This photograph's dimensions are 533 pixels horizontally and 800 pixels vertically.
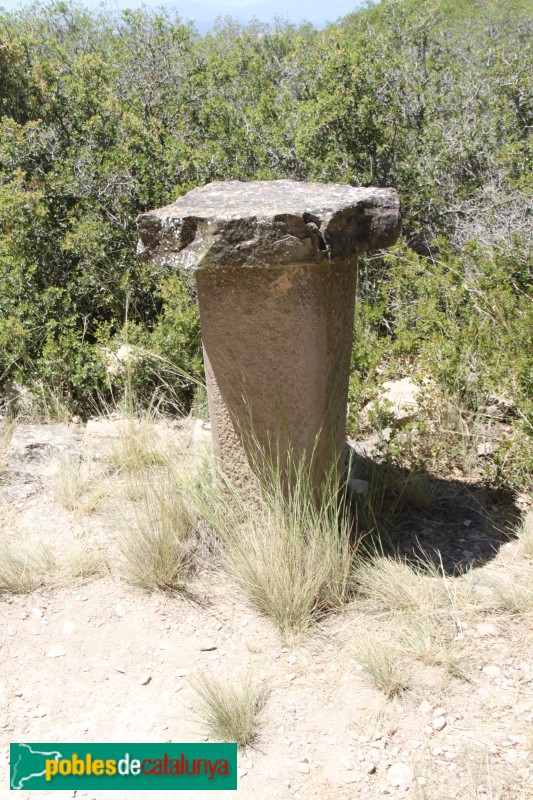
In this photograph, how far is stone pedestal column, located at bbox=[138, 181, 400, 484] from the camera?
8.68 ft

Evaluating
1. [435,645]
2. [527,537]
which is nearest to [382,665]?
[435,645]

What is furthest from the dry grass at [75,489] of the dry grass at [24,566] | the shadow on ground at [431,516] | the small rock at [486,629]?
the small rock at [486,629]

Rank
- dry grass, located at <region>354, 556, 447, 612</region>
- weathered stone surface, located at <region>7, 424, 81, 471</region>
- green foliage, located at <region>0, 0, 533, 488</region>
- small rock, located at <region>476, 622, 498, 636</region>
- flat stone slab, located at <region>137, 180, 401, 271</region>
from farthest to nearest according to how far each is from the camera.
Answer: green foliage, located at <region>0, 0, 533, 488</region>, weathered stone surface, located at <region>7, 424, 81, 471</region>, dry grass, located at <region>354, 556, 447, 612</region>, small rock, located at <region>476, 622, 498, 636</region>, flat stone slab, located at <region>137, 180, 401, 271</region>

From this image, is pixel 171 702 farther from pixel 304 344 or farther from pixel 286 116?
pixel 286 116

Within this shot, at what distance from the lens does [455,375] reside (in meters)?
3.88

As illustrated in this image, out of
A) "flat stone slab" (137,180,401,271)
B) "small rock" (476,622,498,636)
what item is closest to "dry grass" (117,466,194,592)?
"flat stone slab" (137,180,401,271)

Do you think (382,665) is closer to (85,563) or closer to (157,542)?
(157,542)

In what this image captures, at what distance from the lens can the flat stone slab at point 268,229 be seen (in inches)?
103

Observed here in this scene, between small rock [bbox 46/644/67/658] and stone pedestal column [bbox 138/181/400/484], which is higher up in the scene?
stone pedestal column [bbox 138/181/400/484]

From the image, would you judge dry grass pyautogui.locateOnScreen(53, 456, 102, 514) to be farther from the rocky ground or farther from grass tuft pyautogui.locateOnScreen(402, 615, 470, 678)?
grass tuft pyautogui.locateOnScreen(402, 615, 470, 678)

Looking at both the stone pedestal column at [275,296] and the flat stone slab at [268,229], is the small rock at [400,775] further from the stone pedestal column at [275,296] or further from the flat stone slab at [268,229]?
the flat stone slab at [268,229]

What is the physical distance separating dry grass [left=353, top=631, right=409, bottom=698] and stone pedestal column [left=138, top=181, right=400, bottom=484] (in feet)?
2.54

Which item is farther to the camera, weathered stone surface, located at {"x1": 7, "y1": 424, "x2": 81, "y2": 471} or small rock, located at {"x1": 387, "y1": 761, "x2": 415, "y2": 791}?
weathered stone surface, located at {"x1": 7, "y1": 424, "x2": 81, "y2": 471}

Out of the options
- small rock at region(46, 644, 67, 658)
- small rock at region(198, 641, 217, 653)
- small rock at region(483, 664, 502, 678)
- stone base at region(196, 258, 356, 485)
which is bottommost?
small rock at region(483, 664, 502, 678)
